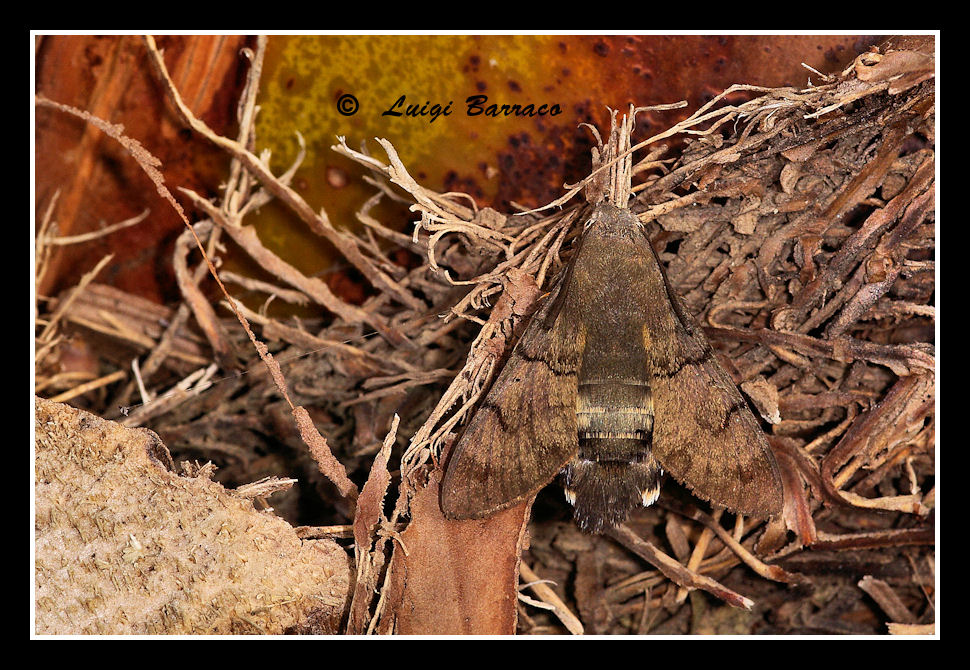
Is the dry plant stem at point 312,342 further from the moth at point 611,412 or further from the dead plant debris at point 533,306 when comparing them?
the moth at point 611,412

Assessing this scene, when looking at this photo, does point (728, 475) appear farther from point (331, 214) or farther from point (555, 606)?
point (331, 214)

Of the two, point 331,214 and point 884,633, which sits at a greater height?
point 331,214

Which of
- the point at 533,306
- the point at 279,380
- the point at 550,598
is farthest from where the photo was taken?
the point at 550,598

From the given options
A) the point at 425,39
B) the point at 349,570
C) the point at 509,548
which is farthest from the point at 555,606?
the point at 425,39

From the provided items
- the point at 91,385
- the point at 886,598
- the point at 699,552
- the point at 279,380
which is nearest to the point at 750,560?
the point at 699,552

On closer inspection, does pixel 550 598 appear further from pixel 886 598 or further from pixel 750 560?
pixel 886 598

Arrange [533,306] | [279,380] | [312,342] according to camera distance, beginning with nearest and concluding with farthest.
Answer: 1. [279,380]
2. [533,306]
3. [312,342]
